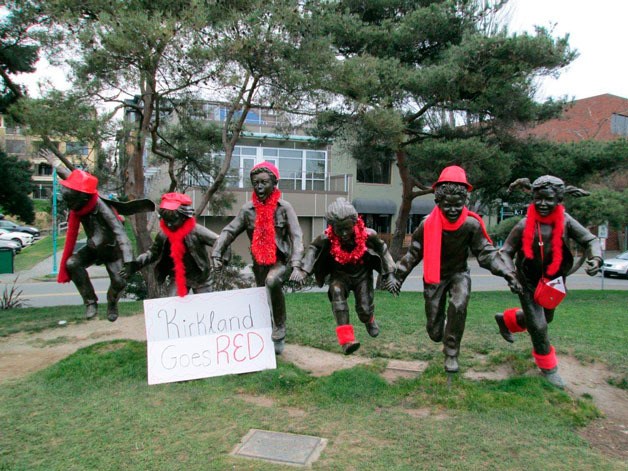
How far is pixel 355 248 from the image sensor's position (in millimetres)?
5008

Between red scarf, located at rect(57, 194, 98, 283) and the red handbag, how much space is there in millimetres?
4777

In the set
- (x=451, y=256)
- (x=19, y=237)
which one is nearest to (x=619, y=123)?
(x=451, y=256)

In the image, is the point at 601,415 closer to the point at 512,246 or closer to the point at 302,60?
the point at 512,246

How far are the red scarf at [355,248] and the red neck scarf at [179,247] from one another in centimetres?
164

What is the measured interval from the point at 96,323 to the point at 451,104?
9.97 metres

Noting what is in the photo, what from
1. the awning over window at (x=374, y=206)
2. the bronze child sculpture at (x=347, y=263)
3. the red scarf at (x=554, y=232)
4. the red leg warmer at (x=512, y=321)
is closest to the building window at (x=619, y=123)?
the awning over window at (x=374, y=206)

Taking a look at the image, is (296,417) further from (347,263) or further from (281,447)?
(347,263)

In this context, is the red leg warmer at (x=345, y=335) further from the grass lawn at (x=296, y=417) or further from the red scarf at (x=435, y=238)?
the red scarf at (x=435, y=238)

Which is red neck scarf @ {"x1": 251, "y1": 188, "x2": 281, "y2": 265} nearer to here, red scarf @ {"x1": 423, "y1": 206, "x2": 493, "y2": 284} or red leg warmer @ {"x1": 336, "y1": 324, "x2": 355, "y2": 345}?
red leg warmer @ {"x1": 336, "y1": 324, "x2": 355, "y2": 345}

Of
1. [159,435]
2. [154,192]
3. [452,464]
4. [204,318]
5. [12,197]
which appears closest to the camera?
[452,464]

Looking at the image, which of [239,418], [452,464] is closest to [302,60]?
[239,418]

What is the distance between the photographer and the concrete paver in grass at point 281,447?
11.7 ft

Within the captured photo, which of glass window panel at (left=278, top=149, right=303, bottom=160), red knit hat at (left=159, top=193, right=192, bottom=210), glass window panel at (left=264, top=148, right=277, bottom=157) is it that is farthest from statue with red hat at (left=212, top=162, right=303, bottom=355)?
glass window panel at (left=278, top=149, right=303, bottom=160)

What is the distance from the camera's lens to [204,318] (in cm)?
555
